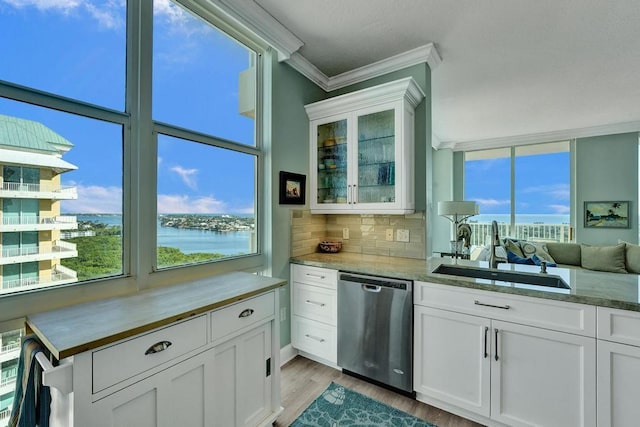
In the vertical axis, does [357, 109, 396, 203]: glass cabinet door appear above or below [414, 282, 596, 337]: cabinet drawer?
above

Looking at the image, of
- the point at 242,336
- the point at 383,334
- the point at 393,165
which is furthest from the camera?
the point at 393,165

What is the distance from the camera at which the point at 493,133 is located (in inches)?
208

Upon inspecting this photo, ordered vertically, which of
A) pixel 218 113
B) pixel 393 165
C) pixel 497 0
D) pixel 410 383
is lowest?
pixel 410 383

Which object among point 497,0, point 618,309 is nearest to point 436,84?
point 497,0

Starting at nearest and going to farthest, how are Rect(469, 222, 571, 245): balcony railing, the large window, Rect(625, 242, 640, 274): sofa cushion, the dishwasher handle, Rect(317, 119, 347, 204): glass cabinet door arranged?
the large window, the dishwasher handle, Rect(317, 119, 347, 204): glass cabinet door, Rect(625, 242, 640, 274): sofa cushion, Rect(469, 222, 571, 245): balcony railing

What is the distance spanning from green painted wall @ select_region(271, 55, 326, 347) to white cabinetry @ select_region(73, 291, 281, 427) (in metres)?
0.76

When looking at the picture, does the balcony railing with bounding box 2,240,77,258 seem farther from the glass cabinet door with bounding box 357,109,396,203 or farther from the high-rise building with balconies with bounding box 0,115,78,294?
the glass cabinet door with bounding box 357,109,396,203

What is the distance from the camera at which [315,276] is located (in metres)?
2.32

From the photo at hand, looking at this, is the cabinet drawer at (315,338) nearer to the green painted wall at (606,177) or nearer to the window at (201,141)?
the window at (201,141)

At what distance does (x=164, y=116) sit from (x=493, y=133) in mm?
5676

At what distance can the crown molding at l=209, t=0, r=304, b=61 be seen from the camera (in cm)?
181

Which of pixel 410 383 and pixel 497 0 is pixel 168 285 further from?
pixel 497 0

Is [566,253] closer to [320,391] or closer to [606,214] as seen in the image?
[606,214]

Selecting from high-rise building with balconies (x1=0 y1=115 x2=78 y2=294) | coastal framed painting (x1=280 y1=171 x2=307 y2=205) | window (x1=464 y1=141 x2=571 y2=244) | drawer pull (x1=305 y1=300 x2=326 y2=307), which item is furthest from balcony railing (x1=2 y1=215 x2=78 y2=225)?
window (x1=464 y1=141 x2=571 y2=244)
